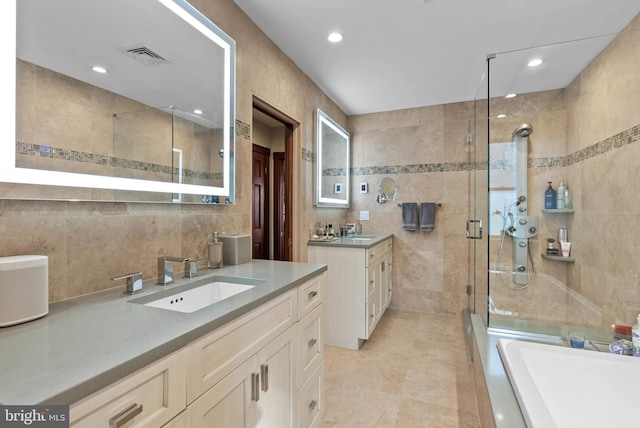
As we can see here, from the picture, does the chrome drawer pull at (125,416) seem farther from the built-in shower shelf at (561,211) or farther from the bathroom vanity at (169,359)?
the built-in shower shelf at (561,211)

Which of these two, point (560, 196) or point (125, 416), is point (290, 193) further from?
point (560, 196)

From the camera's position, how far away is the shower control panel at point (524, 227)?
2412 mm

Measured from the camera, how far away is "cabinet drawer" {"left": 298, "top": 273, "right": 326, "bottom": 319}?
144 centimetres

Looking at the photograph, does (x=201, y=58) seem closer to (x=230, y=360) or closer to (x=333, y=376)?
(x=230, y=360)

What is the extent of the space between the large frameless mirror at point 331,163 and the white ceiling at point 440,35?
0.52 meters

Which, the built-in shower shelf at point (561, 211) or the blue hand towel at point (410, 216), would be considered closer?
the built-in shower shelf at point (561, 211)

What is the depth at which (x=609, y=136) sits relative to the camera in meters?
1.99

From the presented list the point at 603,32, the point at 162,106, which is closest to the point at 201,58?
the point at 162,106

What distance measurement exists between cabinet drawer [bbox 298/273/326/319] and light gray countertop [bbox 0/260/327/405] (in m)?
0.31

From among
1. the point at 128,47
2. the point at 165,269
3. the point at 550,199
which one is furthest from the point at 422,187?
the point at 128,47

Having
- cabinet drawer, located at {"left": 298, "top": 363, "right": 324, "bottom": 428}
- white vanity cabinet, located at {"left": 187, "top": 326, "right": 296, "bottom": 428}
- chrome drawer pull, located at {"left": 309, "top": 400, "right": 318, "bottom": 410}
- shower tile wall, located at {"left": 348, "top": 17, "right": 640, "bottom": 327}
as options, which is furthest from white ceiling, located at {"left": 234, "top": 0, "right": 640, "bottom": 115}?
chrome drawer pull, located at {"left": 309, "top": 400, "right": 318, "bottom": 410}

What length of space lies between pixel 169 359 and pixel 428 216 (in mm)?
3227

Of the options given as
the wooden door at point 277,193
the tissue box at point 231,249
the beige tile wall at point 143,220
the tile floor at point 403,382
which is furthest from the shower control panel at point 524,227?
the wooden door at point 277,193

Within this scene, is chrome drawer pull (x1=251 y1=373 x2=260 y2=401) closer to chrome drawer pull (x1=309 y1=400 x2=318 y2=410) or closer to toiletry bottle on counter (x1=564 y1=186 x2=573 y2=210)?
chrome drawer pull (x1=309 y1=400 x2=318 y2=410)
